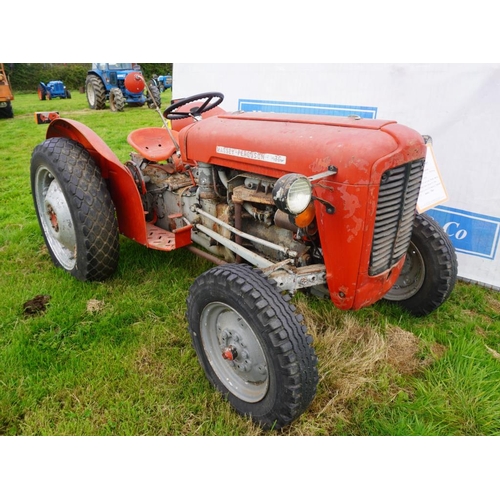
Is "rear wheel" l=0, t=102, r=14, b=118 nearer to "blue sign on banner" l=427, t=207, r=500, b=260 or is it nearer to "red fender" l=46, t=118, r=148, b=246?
"red fender" l=46, t=118, r=148, b=246


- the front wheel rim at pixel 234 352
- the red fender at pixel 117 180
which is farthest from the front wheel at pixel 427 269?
the red fender at pixel 117 180

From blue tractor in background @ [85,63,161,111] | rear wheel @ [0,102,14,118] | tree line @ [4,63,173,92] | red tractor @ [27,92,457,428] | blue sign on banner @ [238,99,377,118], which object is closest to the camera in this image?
red tractor @ [27,92,457,428]

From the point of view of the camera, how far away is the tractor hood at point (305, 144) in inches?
78.7

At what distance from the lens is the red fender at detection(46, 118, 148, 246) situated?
310 cm

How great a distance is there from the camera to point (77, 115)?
1269 cm

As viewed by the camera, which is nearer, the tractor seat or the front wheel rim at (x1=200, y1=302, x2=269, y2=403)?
the front wheel rim at (x1=200, y1=302, x2=269, y2=403)

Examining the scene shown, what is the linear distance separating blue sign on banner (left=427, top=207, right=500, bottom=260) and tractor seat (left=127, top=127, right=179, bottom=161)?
8.06ft

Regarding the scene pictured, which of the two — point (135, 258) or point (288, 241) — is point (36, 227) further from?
point (288, 241)

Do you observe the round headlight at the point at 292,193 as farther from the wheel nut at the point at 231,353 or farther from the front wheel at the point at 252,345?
the wheel nut at the point at 231,353

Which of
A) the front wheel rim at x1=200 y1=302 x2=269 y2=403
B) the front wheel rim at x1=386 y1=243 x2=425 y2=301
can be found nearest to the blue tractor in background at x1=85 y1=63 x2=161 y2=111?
the front wheel rim at x1=386 y1=243 x2=425 y2=301

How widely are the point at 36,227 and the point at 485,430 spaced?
430 cm

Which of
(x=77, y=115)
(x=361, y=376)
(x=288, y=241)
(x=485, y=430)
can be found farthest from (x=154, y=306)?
(x=77, y=115)

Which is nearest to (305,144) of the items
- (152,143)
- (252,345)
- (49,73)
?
(252,345)

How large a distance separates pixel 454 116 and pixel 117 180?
2834 mm
